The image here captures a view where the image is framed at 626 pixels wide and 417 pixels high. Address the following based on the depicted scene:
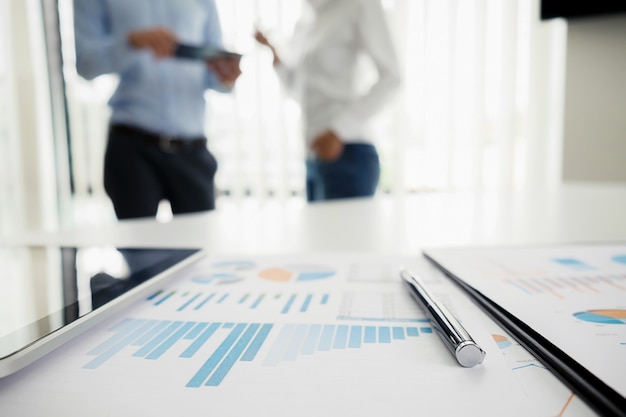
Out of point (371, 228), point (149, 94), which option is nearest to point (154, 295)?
point (371, 228)

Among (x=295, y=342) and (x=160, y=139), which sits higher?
(x=160, y=139)

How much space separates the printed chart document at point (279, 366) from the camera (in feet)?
0.59

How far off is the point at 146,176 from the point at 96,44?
0.38 metres

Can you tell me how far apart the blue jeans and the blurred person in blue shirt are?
392 millimetres

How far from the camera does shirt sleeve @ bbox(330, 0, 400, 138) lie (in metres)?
1.34

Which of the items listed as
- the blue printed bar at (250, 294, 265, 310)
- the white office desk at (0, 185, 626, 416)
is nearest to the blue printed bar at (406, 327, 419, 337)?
the blue printed bar at (250, 294, 265, 310)

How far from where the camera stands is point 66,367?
0.22 metres

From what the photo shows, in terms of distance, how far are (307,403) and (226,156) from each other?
248 centimetres

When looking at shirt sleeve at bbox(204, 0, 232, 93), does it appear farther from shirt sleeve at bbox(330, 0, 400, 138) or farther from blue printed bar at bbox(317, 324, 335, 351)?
blue printed bar at bbox(317, 324, 335, 351)

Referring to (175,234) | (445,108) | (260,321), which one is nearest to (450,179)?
(445,108)

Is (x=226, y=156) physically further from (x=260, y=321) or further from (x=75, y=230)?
(x=260, y=321)

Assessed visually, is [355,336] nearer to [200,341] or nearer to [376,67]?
[200,341]

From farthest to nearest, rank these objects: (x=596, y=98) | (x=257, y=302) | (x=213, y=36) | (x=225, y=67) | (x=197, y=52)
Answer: (x=596, y=98), (x=213, y=36), (x=225, y=67), (x=197, y=52), (x=257, y=302)

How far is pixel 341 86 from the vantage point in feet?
4.75
